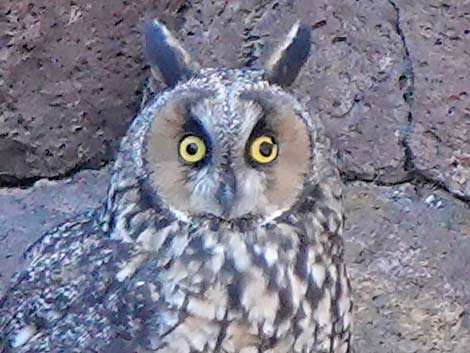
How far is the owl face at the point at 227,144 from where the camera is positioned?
2.75 meters

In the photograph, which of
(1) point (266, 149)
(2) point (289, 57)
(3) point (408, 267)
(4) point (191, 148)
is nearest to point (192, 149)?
(4) point (191, 148)

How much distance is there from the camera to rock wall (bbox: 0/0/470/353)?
3.28 metres

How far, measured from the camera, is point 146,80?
3359 millimetres

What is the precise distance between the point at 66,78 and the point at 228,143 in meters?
0.66

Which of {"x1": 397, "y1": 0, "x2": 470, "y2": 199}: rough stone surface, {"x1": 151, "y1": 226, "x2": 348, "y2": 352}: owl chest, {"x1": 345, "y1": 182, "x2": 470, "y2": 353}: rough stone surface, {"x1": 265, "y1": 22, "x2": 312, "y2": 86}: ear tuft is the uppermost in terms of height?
{"x1": 265, "y1": 22, "x2": 312, "y2": 86}: ear tuft

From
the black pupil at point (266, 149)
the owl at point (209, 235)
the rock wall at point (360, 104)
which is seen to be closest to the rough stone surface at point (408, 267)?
the rock wall at point (360, 104)

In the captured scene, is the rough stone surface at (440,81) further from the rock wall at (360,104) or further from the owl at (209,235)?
the owl at (209,235)

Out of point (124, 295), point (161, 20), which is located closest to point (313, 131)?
point (124, 295)

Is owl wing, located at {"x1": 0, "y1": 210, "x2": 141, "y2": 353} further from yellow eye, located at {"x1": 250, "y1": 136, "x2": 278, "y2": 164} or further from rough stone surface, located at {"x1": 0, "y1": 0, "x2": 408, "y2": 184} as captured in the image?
rough stone surface, located at {"x1": 0, "y1": 0, "x2": 408, "y2": 184}

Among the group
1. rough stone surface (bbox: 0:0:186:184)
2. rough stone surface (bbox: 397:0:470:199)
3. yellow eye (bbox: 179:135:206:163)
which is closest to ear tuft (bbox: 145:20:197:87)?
yellow eye (bbox: 179:135:206:163)

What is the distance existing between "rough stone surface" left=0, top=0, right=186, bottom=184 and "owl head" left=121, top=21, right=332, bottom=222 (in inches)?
18.2

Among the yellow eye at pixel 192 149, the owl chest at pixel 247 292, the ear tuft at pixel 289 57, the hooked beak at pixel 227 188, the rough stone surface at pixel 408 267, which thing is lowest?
the rough stone surface at pixel 408 267

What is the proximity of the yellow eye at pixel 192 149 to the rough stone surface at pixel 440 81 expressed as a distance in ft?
2.09

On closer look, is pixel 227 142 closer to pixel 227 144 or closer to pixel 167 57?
pixel 227 144
